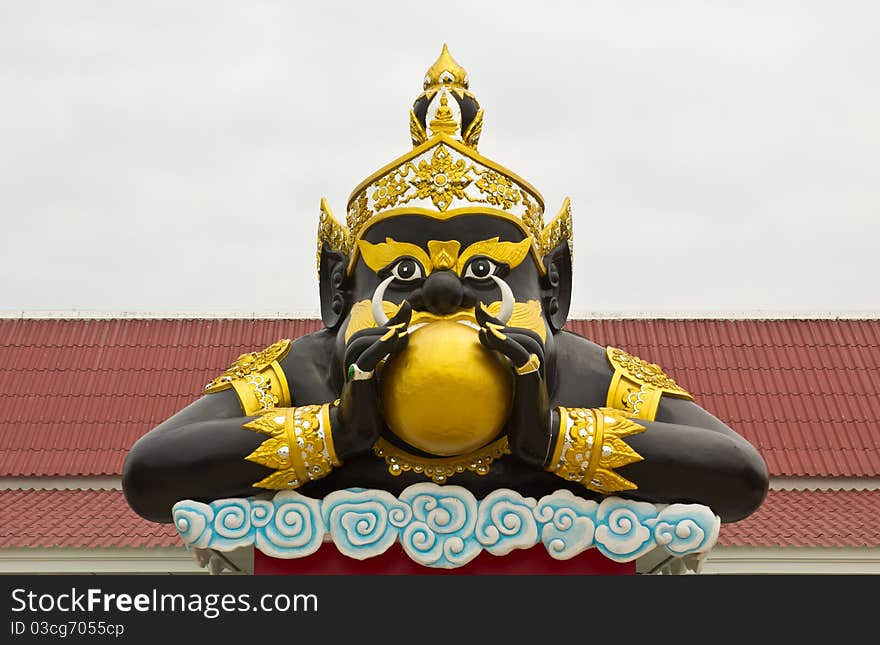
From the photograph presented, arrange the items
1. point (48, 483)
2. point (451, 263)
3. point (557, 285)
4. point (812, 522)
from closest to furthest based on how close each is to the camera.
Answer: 1. point (451, 263)
2. point (557, 285)
3. point (812, 522)
4. point (48, 483)

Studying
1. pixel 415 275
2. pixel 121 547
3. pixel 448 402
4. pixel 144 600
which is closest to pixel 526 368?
pixel 448 402

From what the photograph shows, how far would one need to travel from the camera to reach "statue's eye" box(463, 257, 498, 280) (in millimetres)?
3943

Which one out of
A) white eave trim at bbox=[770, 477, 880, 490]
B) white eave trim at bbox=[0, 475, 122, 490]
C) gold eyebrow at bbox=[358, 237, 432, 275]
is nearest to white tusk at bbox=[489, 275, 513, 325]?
gold eyebrow at bbox=[358, 237, 432, 275]

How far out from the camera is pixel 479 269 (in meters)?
3.95

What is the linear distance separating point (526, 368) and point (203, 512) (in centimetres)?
116

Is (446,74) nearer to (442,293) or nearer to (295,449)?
(442,293)

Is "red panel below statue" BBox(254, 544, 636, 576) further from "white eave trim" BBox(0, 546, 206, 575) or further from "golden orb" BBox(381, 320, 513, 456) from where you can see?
"white eave trim" BBox(0, 546, 206, 575)

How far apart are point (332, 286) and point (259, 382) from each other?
1.54 feet

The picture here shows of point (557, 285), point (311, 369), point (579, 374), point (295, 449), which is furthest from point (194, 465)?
point (557, 285)

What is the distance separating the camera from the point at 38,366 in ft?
35.9

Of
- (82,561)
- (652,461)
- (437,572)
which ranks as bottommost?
(82,561)

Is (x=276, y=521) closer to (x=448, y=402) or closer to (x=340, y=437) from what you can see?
(x=340, y=437)

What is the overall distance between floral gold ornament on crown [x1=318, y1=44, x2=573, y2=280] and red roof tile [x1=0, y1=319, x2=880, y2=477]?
6381 millimetres

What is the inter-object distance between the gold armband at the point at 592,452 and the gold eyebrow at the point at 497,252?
22.0 inches
